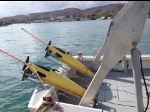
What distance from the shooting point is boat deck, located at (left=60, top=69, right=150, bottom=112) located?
4.92 metres

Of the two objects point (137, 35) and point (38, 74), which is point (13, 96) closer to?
point (38, 74)

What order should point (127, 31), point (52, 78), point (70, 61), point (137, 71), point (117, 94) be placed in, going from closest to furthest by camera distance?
point (127, 31), point (137, 71), point (52, 78), point (117, 94), point (70, 61)

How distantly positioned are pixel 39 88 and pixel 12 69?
10.2 meters

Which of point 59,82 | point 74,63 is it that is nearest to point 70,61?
point 74,63

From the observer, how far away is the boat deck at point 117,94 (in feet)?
16.1

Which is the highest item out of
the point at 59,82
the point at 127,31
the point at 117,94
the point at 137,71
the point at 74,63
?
the point at 127,31

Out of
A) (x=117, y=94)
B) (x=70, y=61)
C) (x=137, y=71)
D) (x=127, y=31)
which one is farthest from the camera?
(x=70, y=61)

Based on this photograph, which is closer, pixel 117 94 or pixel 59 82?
pixel 59 82

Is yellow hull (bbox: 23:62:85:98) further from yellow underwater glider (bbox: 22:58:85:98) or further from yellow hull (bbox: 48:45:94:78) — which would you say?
yellow hull (bbox: 48:45:94:78)

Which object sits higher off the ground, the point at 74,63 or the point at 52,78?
the point at 74,63

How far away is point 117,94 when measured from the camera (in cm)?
561

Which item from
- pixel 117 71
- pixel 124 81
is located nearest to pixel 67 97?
pixel 124 81

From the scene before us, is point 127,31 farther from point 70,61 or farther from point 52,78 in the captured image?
point 70,61

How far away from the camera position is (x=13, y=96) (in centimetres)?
866
